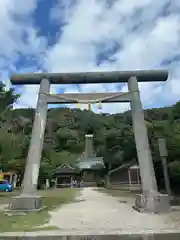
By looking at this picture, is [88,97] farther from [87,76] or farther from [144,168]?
[144,168]

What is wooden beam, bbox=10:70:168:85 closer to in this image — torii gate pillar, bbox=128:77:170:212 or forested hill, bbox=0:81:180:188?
torii gate pillar, bbox=128:77:170:212

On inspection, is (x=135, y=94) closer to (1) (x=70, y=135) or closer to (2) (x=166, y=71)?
(2) (x=166, y=71)

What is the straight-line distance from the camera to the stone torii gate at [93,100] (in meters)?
7.80

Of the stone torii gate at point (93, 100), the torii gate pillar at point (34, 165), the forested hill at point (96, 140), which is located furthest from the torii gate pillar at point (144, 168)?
the torii gate pillar at point (34, 165)

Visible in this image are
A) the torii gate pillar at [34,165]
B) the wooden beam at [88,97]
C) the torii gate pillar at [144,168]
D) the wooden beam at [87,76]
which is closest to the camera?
the torii gate pillar at [144,168]

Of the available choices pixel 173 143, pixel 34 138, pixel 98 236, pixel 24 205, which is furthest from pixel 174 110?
pixel 98 236

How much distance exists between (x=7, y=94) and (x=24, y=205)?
981 centimetres

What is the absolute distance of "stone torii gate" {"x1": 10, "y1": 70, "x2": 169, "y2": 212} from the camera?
7801 millimetres

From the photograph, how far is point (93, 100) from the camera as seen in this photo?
9930mm

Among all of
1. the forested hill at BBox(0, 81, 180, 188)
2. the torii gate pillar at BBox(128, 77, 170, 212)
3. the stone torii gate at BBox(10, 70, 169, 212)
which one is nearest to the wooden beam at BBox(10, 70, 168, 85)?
the stone torii gate at BBox(10, 70, 169, 212)

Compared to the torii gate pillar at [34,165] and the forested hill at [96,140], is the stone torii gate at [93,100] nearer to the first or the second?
the torii gate pillar at [34,165]

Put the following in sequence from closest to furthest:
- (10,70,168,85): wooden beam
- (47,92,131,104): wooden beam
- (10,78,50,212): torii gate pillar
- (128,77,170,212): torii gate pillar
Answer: (128,77,170,212): torii gate pillar → (10,78,50,212): torii gate pillar → (47,92,131,104): wooden beam → (10,70,168,85): wooden beam

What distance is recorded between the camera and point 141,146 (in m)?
8.87

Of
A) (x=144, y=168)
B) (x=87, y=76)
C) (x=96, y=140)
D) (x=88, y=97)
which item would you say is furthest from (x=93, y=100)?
(x=96, y=140)
